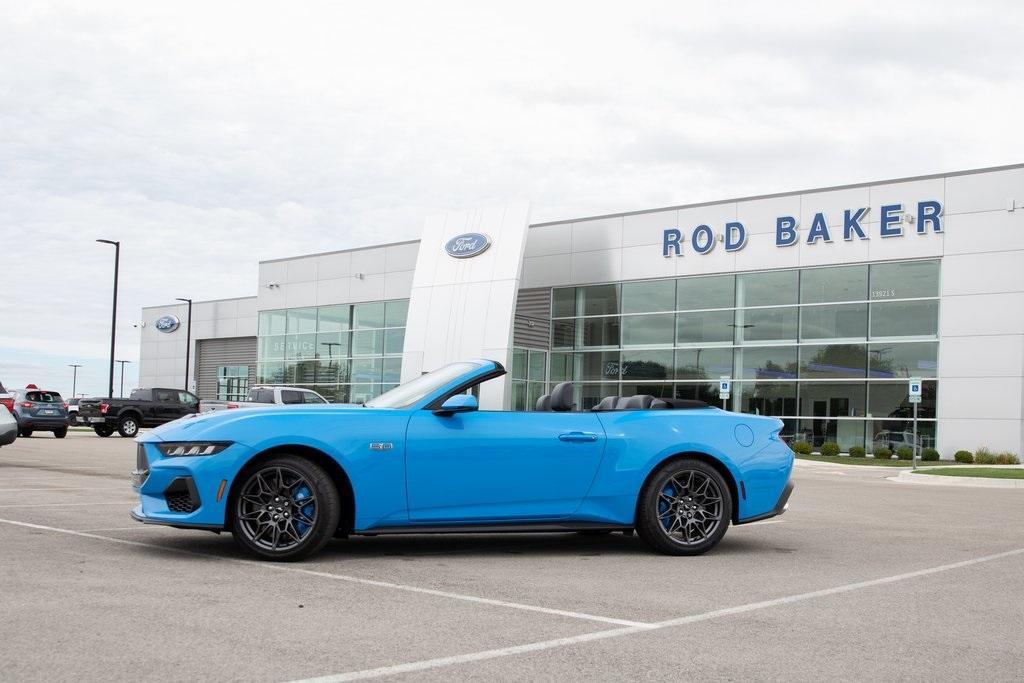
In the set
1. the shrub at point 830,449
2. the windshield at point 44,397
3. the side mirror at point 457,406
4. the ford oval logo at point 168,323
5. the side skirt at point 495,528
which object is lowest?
the shrub at point 830,449

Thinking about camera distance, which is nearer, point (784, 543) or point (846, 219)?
point (784, 543)

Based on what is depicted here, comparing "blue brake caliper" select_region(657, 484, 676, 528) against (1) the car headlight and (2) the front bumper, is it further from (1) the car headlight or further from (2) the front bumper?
(1) the car headlight

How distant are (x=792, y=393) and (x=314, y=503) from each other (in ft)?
93.0

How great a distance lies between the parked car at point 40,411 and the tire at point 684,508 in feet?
91.0

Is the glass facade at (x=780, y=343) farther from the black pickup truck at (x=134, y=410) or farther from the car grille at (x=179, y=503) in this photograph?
the car grille at (x=179, y=503)

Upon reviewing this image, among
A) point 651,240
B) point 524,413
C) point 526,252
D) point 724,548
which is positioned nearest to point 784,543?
point 724,548

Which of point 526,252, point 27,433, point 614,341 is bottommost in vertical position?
point 27,433

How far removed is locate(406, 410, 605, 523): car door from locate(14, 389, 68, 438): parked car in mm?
27418

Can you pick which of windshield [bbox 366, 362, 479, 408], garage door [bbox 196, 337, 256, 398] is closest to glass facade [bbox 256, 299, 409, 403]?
garage door [bbox 196, 337, 256, 398]

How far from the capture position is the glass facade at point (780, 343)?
31547 mm

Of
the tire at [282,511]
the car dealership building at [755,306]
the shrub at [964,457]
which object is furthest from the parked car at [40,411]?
the tire at [282,511]

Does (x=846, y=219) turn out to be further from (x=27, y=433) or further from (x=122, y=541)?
(x=122, y=541)

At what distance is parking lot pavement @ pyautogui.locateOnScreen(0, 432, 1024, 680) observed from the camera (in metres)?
4.63

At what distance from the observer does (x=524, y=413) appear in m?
8.01
